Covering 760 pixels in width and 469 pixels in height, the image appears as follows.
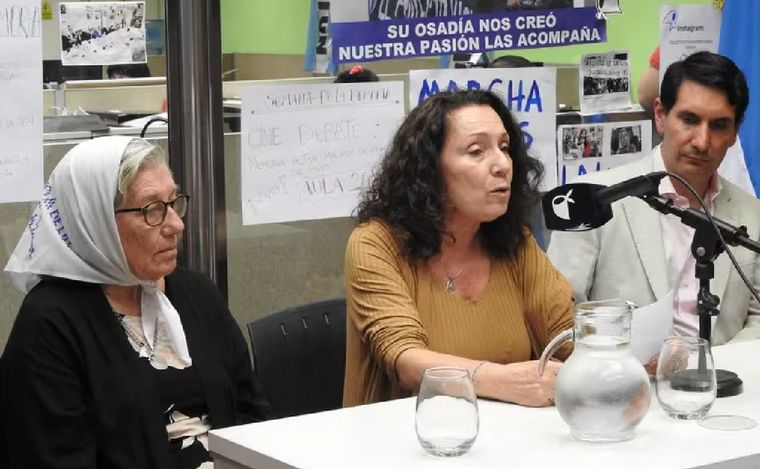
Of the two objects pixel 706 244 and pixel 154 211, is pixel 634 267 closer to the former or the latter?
pixel 706 244

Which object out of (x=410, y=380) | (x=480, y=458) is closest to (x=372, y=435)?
(x=480, y=458)

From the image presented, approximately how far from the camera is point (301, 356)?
311cm

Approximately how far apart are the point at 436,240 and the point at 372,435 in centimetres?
82

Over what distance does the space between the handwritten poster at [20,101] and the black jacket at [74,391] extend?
69cm

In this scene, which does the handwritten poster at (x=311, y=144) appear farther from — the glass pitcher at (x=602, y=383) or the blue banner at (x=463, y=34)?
the glass pitcher at (x=602, y=383)

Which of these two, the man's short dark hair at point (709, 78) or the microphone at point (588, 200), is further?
the man's short dark hair at point (709, 78)

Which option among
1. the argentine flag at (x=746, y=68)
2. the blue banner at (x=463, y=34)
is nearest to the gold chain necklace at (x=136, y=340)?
the blue banner at (x=463, y=34)

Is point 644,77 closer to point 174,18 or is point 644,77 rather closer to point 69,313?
point 174,18

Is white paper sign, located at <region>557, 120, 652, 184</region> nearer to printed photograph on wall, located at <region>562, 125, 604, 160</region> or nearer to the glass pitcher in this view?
printed photograph on wall, located at <region>562, 125, 604, 160</region>

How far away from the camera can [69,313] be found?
2.62 metres

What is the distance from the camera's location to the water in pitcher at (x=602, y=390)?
2.11 m

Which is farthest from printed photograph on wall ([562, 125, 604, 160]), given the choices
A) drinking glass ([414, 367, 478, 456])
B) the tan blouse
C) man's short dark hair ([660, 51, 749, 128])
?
drinking glass ([414, 367, 478, 456])

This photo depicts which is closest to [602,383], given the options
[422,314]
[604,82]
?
[422,314]

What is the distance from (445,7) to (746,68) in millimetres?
1198
